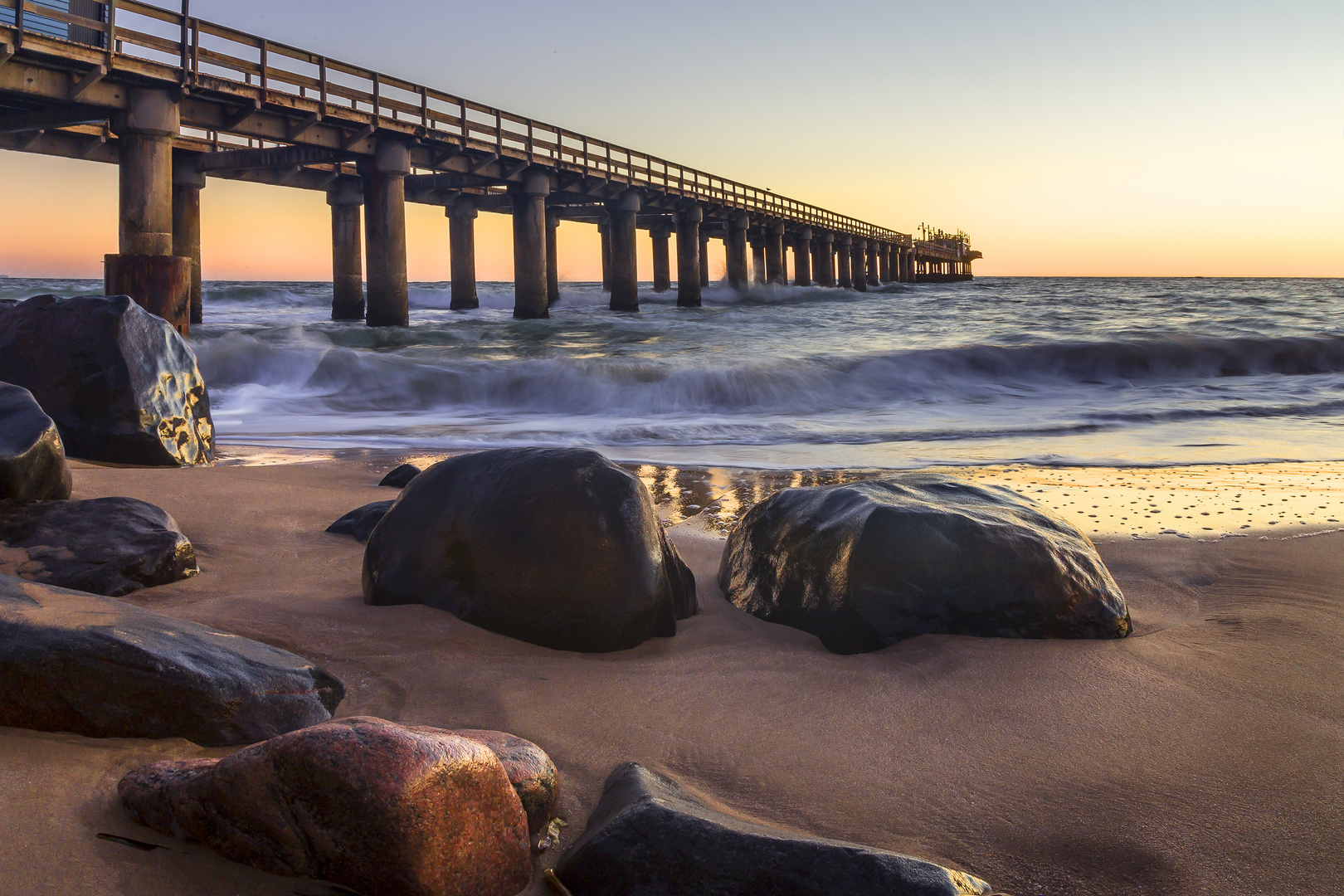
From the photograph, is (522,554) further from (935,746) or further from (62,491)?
(62,491)

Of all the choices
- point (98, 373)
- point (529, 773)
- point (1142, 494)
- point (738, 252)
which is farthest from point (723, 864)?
point (738, 252)

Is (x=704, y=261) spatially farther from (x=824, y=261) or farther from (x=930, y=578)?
(x=930, y=578)

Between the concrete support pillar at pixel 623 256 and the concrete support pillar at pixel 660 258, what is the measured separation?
37.3ft

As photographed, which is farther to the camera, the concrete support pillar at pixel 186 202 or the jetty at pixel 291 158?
the concrete support pillar at pixel 186 202

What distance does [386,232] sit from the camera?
17969mm

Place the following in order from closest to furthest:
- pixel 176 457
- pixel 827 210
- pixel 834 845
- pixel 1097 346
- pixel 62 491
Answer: pixel 834 845 → pixel 62 491 → pixel 176 457 → pixel 1097 346 → pixel 827 210

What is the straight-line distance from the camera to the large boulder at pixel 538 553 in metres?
2.75

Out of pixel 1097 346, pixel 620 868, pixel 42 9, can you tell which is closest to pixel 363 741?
pixel 620 868

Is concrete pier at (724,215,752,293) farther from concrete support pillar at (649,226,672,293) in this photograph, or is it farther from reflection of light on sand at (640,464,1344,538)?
reflection of light on sand at (640,464,1344,538)

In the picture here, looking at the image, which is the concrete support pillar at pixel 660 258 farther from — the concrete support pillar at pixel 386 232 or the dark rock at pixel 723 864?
the dark rock at pixel 723 864

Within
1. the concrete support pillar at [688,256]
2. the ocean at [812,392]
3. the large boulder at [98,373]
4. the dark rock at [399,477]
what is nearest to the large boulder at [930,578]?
the dark rock at [399,477]

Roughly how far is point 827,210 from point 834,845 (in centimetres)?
5103

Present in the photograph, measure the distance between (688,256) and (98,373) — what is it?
30238 mm

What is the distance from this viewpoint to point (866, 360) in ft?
46.4
